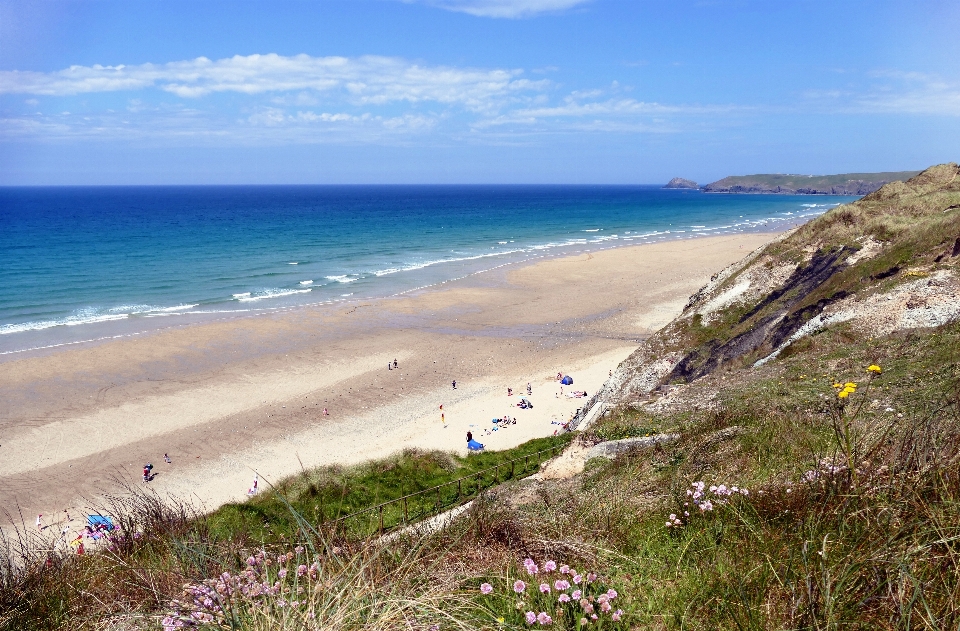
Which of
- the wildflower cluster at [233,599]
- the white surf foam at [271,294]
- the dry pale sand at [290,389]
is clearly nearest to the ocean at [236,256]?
the white surf foam at [271,294]

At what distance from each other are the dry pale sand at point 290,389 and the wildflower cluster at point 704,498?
12.5 metres

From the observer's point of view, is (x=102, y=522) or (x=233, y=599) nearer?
(x=233, y=599)

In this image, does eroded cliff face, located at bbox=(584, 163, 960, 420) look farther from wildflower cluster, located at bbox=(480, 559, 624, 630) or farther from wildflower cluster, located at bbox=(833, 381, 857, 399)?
wildflower cluster, located at bbox=(480, 559, 624, 630)

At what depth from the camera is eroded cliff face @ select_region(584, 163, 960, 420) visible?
13.8 meters

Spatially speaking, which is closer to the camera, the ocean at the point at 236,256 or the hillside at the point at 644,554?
the hillside at the point at 644,554

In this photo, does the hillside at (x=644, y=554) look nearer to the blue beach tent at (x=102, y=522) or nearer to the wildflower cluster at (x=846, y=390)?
the wildflower cluster at (x=846, y=390)

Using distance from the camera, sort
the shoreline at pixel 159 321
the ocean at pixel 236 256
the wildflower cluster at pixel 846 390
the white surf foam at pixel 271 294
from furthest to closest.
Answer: the white surf foam at pixel 271 294 → the ocean at pixel 236 256 → the shoreline at pixel 159 321 → the wildflower cluster at pixel 846 390

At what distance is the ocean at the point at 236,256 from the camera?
40.6 m

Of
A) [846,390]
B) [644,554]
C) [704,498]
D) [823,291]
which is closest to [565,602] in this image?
[644,554]

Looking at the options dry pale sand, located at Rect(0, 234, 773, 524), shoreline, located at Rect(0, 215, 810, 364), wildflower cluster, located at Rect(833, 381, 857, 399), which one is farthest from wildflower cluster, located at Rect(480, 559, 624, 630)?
shoreline, located at Rect(0, 215, 810, 364)

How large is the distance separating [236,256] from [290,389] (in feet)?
133

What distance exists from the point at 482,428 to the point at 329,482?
9855 mm

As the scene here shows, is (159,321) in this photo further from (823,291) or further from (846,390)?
(846,390)

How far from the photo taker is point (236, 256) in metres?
63.1
